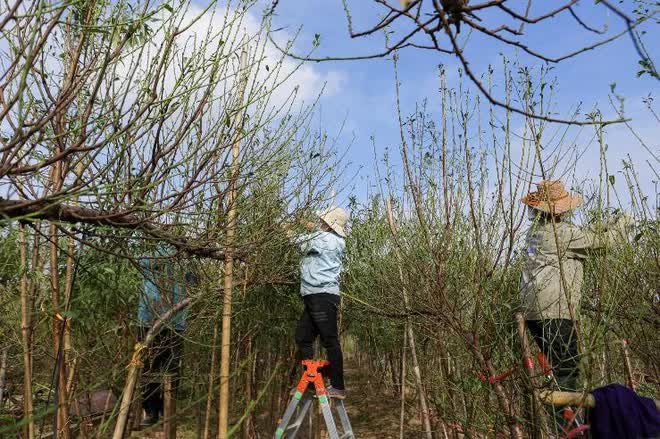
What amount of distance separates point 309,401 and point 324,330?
0.60 meters

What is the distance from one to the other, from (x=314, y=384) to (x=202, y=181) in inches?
104

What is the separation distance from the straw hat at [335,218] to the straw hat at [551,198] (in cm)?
182

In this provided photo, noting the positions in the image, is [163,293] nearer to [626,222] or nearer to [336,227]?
[336,227]

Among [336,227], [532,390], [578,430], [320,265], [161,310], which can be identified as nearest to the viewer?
[578,430]

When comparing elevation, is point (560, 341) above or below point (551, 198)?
below

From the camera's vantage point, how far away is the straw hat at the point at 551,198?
114 inches

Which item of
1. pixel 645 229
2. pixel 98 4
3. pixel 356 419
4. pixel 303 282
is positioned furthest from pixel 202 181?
pixel 356 419

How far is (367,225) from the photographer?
7438 millimetres

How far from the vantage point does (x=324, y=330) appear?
183 inches

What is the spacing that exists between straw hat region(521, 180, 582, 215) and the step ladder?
7.00 ft

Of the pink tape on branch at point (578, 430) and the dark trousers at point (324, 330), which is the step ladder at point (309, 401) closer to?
the dark trousers at point (324, 330)

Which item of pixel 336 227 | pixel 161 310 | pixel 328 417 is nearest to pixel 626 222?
pixel 336 227

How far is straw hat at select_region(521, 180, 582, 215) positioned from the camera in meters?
2.90

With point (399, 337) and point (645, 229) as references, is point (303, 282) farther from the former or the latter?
point (399, 337)
